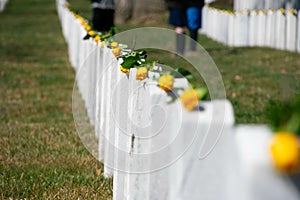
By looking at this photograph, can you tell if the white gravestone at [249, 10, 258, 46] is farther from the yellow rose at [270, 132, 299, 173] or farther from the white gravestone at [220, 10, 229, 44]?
the yellow rose at [270, 132, 299, 173]

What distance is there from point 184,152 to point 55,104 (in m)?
6.27

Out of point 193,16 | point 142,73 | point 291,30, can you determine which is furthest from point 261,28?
point 142,73

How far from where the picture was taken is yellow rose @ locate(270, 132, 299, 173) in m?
1.95

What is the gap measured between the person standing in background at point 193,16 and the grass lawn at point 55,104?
53 cm

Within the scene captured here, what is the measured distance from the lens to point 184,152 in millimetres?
2598

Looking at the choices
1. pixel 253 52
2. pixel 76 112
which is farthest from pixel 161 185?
pixel 253 52

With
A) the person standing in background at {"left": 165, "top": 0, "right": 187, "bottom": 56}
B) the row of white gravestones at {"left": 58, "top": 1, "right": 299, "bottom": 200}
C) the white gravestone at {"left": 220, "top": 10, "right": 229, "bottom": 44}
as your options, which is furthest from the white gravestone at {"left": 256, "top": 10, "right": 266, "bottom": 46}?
the row of white gravestones at {"left": 58, "top": 1, "right": 299, "bottom": 200}

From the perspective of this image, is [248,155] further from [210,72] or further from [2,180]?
[210,72]

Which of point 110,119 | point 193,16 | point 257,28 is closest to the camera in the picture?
point 110,119

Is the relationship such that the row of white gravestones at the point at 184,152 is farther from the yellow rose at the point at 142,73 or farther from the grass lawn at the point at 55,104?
the grass lawn at the point at 55,104

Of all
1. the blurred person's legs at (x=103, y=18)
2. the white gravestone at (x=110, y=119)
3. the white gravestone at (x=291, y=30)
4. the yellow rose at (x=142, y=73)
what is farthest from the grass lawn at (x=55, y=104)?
the blurred person's legs at (x=103, y=18)

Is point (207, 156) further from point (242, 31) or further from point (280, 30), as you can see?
point (242, 31)

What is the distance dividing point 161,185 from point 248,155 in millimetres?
931

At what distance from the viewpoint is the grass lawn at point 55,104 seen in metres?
5.03
